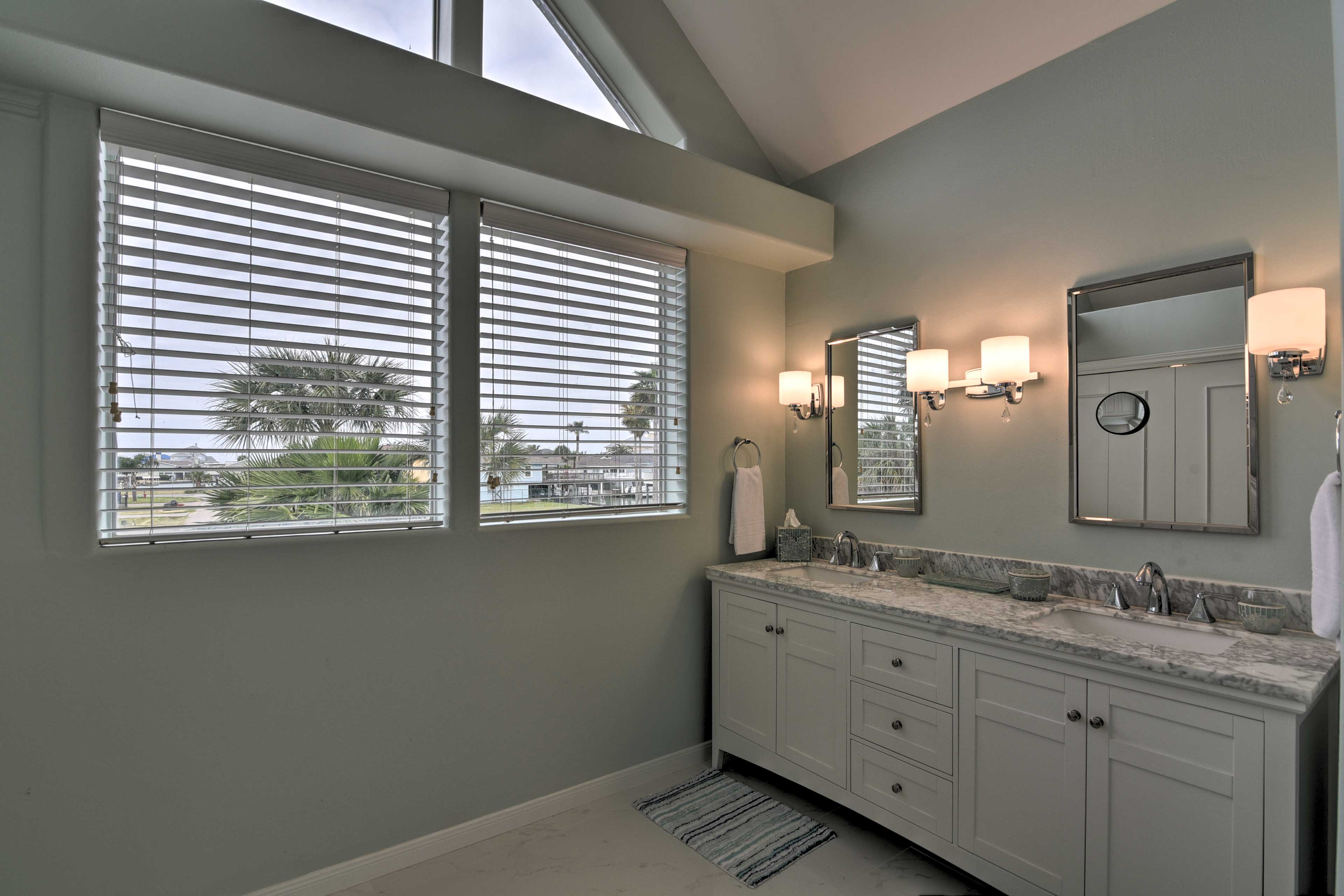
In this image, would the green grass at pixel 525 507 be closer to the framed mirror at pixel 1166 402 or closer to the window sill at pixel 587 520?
the window sill at pixel 587 520

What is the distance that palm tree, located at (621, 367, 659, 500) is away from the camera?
284 cm

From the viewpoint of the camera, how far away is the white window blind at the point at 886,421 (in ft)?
9.12

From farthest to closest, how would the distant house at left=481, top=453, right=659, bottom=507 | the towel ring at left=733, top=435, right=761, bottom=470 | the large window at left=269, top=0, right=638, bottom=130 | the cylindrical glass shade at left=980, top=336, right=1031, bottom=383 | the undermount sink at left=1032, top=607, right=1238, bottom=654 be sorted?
the towel ring at left=733, top=435, right=761, bottom=470 → the distant house at left=481, top=453, right=659, bottom=507 → the cylindrical glass shade at left=980, top=336, right=1031, bottom=383 → the large window at left=269, top=0, right=638, bottom=130 → the undermount sink at left=1032, top=607, right=1238, bottom=654

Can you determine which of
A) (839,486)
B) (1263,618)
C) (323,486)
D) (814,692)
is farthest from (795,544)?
(323,486)

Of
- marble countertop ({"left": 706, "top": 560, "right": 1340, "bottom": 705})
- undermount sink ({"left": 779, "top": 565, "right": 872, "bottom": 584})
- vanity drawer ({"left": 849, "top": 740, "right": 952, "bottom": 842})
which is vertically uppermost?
marble countertop ({"left": 706, "top": 560, "right": 1340, "bottom": 705})

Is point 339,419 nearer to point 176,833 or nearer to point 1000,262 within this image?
point 176,833

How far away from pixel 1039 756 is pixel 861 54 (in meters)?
2.51

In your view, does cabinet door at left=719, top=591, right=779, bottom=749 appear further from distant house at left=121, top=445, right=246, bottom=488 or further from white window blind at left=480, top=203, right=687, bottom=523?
distant house at left=121, top=445, right=246, bottom=488

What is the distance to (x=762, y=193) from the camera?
111 inches

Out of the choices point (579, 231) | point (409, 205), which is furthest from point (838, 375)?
point (409, 205)

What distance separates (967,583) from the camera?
2.43m

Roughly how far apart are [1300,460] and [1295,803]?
917 millimetres

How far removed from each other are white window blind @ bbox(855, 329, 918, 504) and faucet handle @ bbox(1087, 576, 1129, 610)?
75 centimetres

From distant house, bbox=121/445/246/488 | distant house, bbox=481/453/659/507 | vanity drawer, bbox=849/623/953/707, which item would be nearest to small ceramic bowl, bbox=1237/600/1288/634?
vanity drawer, bbox=849/623/953/707
